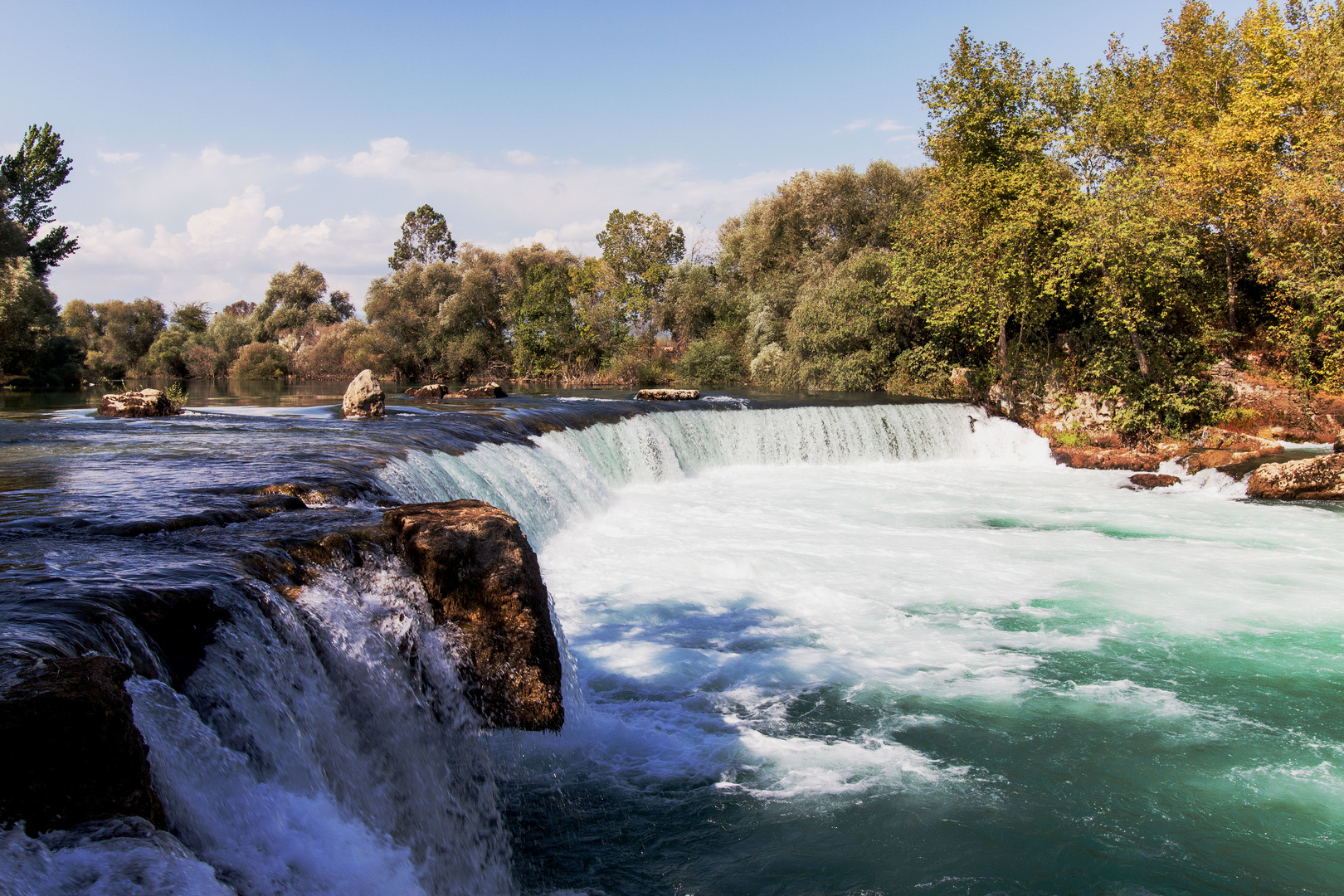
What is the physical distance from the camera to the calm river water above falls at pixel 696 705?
3.18m

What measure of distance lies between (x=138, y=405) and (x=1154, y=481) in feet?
63.2

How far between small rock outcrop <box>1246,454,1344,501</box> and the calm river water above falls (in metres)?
3.10

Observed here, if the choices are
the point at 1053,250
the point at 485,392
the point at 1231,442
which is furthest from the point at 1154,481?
the point at 485,392

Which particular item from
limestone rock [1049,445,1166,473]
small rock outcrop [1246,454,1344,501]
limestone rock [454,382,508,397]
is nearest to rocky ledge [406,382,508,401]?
limestone rock [454,382,508,397]

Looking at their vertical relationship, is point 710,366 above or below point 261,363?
below

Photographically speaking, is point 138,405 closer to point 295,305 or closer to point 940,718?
point 940,718

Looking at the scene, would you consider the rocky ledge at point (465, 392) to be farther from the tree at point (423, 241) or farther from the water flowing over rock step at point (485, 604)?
the tree at point (423, 241)

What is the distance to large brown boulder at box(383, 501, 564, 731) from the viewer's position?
14.9ft

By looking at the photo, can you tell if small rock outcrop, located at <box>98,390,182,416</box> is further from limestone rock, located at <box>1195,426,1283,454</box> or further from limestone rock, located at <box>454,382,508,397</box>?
limestone rock, located at <box>1195,426,1283,454</box>

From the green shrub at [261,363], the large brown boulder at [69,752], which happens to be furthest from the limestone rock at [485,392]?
the green shrub at [261,363]

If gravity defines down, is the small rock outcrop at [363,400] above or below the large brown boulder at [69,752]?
above

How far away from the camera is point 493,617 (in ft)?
15.0

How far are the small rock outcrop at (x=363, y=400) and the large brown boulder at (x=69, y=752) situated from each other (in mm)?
12568

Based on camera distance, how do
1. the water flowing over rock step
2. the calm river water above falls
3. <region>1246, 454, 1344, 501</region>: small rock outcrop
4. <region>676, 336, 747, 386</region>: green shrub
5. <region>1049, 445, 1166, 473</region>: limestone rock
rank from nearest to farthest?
the calm river water above falls
the water flowing over rock step
<region>1246, 454, 1344, 501</region>: small rock outcrop
<region>1049, 445, 1166, 473</region>: limestone rock
<region>676, 336, 747, 386</region>: green shrub
